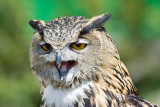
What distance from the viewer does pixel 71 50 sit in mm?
2439

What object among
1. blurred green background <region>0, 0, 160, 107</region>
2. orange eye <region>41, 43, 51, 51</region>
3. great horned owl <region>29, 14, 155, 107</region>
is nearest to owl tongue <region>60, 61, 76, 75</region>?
great horned owl <region>29, 14, 155, 107</region>

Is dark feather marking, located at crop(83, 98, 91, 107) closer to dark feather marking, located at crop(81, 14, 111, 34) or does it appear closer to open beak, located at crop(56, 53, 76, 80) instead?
open beak, located at crop(56, 53, 76, 80)

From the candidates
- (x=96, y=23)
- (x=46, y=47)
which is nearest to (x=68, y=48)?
(x=46, y=47)

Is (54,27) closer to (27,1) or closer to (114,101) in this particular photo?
(114,101)

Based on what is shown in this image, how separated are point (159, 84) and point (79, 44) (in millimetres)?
5830

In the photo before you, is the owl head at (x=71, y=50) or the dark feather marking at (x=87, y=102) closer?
the owl head at (x=71, y=50)

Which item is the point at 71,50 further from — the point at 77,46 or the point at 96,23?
the point at 96,23

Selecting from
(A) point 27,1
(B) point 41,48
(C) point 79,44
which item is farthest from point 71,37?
(A) point 27,1

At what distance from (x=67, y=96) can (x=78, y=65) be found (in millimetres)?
209

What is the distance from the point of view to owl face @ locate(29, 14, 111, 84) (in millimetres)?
2412

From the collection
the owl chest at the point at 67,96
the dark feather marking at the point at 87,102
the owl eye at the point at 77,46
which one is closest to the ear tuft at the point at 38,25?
the owl eye at the point at 77,46

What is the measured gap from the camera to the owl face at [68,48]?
241 cm

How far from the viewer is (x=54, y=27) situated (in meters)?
2.46

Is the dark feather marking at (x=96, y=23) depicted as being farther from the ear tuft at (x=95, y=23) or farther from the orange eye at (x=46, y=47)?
the orange eye at (x=46, y=47)
